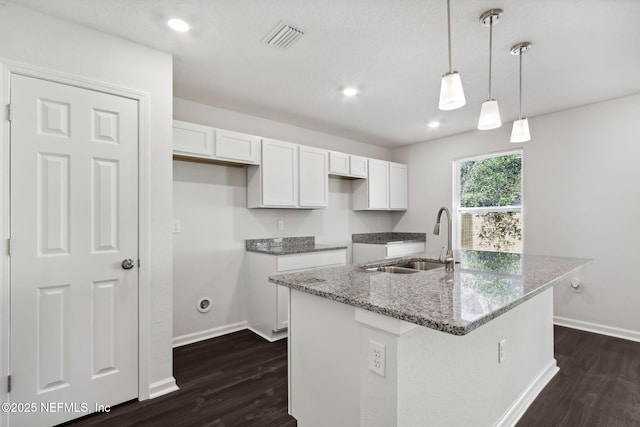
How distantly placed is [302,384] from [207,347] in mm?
1735

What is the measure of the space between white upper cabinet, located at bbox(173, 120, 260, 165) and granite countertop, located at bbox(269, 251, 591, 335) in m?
1.81

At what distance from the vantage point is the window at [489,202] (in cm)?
409

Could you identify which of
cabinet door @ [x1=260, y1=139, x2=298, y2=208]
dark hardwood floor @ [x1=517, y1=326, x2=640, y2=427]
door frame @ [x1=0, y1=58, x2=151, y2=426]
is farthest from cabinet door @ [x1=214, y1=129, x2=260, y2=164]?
dark hardwood floor @ [x1=517, y1=326, x2=640, y2=427]

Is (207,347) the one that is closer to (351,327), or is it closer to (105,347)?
(105,347)

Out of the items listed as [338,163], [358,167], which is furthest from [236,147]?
[358,167]

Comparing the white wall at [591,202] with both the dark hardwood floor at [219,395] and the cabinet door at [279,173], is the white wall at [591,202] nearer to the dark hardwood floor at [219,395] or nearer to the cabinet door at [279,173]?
the cabinet door at [279,173]

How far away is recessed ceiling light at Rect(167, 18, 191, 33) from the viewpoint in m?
1.96

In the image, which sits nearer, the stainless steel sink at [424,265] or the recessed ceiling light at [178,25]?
the recessed ceiling light at [178,25]

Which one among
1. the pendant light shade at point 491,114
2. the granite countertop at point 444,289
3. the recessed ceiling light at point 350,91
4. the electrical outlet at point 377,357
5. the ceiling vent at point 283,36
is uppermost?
the ceiling vent at point 283,36

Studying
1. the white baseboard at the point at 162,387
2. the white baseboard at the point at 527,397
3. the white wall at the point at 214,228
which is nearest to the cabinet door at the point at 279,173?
the white wall at the point at 214,228

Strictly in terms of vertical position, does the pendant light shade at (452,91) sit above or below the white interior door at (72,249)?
above

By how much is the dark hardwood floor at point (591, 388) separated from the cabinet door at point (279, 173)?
280 centimetres

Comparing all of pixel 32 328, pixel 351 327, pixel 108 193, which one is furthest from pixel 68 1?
pixel 351 327

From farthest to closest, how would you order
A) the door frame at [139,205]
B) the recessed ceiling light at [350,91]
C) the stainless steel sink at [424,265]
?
the recessed ceiling light at [350,91] < the stainless steel sink at [424,265] < the door frame at [139,205]
